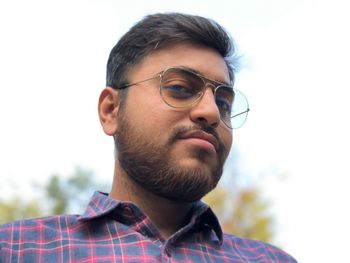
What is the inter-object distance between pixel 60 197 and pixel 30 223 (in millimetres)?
17911

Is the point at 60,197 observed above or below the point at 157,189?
below

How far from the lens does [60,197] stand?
19.0m

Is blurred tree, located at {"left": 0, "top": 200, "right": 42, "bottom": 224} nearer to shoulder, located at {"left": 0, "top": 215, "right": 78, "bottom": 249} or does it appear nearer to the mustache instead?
shoulder, located at {"left": 0, "top": 215, "right": 78, "bottom": 249}

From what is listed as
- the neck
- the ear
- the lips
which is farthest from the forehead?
the neck

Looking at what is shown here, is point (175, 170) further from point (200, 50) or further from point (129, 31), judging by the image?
point (129, 31)

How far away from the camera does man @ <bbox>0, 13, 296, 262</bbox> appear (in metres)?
1.51

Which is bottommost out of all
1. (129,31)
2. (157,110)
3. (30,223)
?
(30,223)

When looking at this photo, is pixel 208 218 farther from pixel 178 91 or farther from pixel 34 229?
pixel 34 229

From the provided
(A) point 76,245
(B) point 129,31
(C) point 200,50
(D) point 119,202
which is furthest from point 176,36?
(A) point 76,245

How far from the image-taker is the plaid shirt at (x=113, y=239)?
1.46 metres

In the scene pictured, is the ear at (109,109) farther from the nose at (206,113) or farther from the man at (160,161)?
the nose at (206,113)

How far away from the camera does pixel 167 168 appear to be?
1569 mm

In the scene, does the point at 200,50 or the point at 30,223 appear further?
the point at 200,50

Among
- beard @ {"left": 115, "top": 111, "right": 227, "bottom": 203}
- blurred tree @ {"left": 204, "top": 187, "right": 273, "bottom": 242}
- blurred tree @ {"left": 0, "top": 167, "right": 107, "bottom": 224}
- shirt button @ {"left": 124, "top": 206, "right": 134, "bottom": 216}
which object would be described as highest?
beard @ {"left": 115, "top": 111, "right": 227, "bottom": 203}
